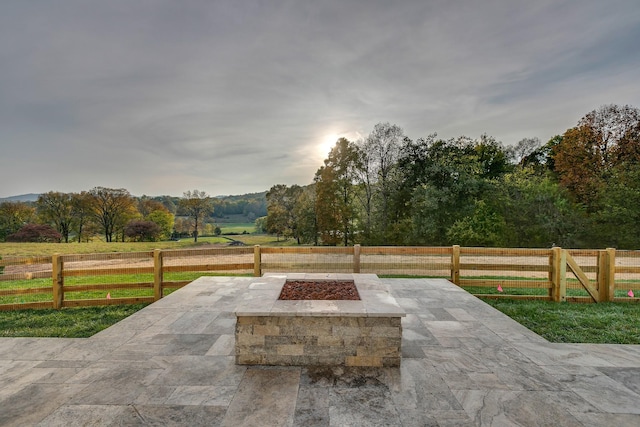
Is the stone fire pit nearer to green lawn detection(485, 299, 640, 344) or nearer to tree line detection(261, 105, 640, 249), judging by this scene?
green lawn detection(485, 299, 640, 344)

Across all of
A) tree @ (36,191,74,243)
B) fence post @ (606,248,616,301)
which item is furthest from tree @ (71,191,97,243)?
fence post @ (606,248,616,301)

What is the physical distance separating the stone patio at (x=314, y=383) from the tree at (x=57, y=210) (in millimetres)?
30456

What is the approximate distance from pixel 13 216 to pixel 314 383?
3520cm

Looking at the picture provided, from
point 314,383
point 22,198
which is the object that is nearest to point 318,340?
point 314,383

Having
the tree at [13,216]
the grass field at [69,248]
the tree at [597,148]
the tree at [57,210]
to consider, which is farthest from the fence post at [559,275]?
the tree at [57,210]

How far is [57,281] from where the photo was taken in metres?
5.14

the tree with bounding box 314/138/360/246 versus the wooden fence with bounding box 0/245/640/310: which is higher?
the tree with bounding box 314/138/360/246

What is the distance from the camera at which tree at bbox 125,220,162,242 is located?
2762 centimetres

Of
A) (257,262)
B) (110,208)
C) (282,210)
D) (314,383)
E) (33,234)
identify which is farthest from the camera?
(110,208)

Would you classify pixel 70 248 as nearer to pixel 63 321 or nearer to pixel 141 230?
pixel 141 230

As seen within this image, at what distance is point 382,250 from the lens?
667 centimetres

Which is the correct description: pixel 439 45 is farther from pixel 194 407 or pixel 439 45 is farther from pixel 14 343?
pixel 14 343

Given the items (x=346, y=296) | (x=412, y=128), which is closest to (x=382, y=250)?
(x=346, y=296)

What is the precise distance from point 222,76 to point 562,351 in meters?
9.14
